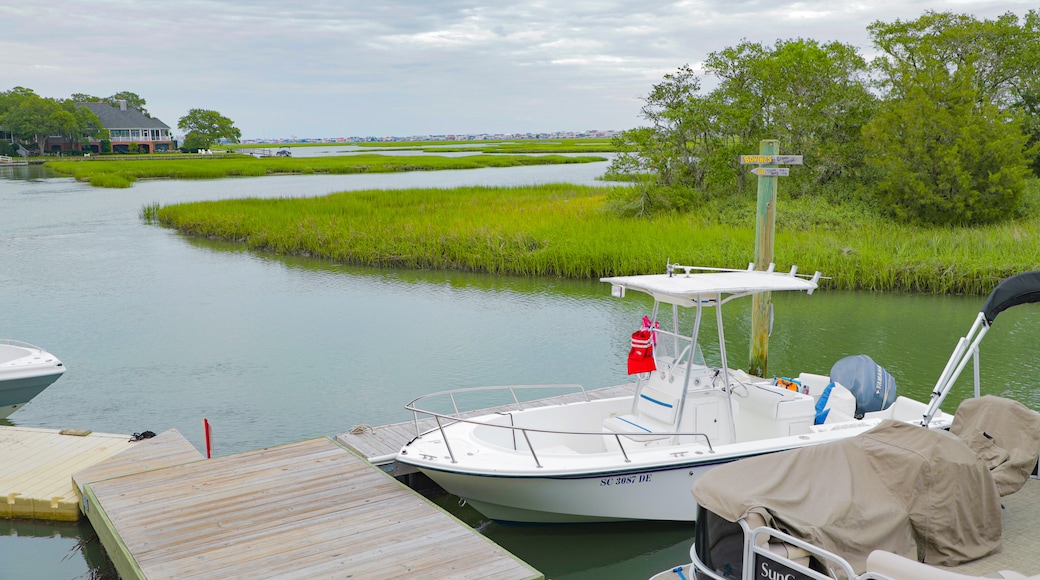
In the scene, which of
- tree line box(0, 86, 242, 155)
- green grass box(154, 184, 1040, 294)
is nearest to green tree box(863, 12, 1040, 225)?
green grass box(154, 184, 1040, 294)

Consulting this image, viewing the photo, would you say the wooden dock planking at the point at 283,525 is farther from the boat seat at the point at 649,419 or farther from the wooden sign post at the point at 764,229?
the wooden sign post at the point at 764,229

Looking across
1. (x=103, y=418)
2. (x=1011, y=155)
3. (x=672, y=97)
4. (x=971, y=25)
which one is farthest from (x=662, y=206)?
(x=103, y=418)

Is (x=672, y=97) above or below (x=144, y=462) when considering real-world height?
above

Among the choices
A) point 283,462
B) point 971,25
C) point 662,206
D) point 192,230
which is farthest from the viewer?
point 192,230

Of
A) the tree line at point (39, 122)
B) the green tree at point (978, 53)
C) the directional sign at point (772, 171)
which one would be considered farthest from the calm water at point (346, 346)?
the tree line at point (39, 122)

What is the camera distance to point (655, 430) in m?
7.52

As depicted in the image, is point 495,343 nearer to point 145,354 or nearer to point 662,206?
point 145,354

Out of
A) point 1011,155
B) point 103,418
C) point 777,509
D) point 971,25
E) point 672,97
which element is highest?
point 971,25

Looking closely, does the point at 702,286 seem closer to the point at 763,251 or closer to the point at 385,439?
the point at 385,439

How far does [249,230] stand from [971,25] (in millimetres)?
23131

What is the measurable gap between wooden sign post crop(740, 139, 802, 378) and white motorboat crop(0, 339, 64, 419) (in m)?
8.66

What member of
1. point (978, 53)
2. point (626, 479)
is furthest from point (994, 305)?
point (978, 53)

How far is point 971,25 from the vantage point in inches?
1024

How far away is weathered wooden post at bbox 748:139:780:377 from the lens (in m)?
10.8
